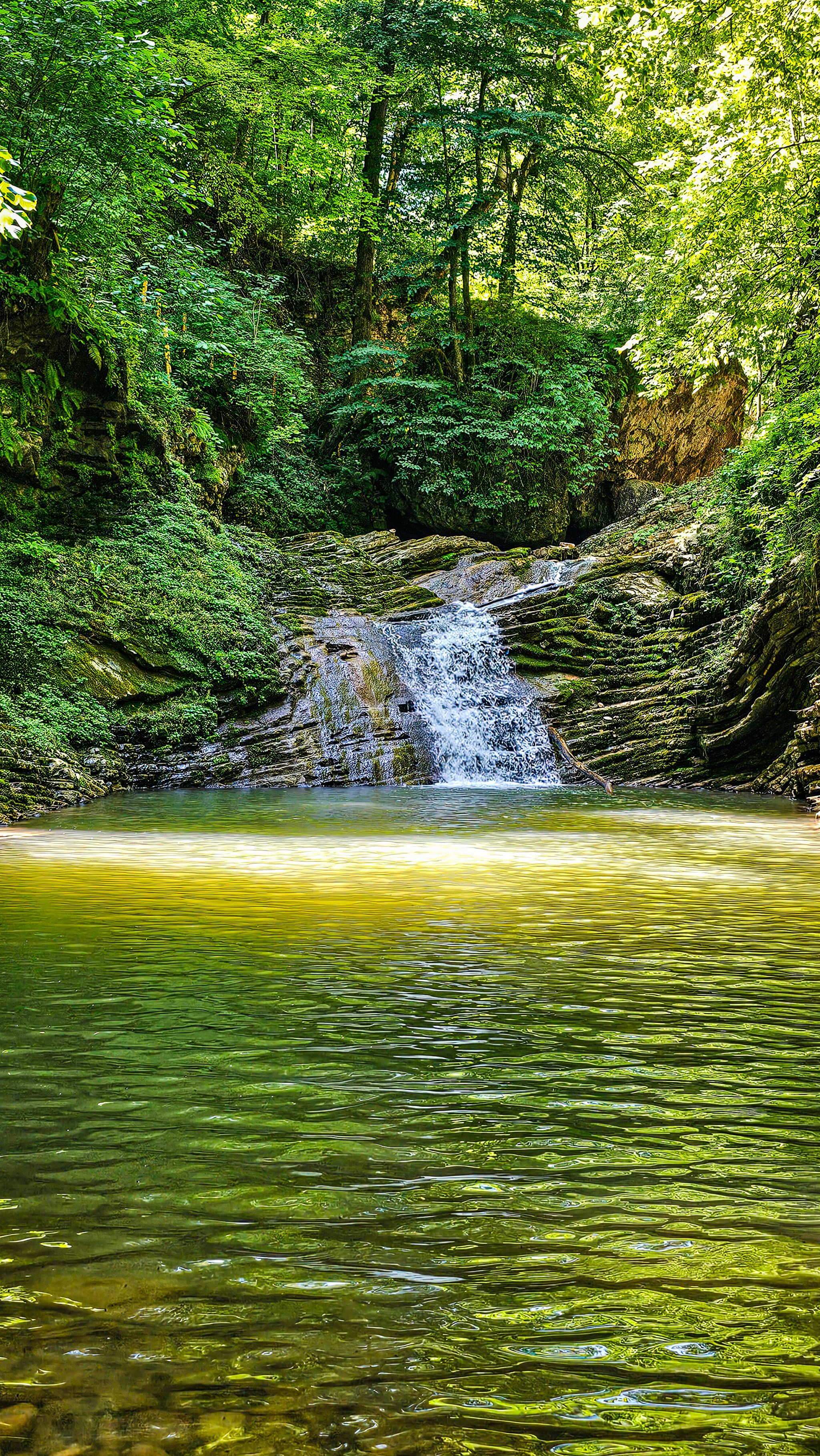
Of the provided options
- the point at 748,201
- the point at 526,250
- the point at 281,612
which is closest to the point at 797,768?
the point at 748,201

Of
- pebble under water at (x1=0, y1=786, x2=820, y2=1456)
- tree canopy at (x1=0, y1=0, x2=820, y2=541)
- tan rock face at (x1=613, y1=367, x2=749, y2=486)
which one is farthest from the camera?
tan rock face at (x1=613, y1=367, x2=749, y2=486)

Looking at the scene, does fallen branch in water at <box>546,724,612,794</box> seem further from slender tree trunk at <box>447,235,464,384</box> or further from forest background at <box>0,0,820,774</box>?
slender tree trunk at <box>447,235,464,384</box>

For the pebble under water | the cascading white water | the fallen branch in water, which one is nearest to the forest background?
the cascading white water

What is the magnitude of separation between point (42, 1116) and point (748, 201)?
14087 millimetres

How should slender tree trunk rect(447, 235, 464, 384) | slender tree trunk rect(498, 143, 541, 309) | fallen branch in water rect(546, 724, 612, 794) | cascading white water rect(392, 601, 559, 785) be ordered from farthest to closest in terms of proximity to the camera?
slender tree trunk rect(498, 143, 541, 309), slender tree trunk rect(447, 235, 464, 384), cascading white water rect(392, 601, 559, 785), fallen branch in water rect(546, 724, 612, 794)

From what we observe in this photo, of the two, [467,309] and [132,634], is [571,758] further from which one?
[467,309]

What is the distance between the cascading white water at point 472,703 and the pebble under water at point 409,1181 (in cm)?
1229

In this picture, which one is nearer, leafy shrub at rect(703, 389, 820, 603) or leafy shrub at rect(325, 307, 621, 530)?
leafy shrub at rect(703, 389, 820, 603)

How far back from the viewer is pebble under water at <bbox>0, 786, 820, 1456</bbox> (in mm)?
1910

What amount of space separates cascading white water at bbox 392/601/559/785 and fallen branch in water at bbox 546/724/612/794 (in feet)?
0.40

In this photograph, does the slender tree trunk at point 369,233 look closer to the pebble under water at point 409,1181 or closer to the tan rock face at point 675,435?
the tan rock face at point 675,435

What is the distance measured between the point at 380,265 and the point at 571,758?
18941 millimetres

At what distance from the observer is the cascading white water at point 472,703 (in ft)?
62.2

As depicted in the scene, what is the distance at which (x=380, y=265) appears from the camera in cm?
3094
